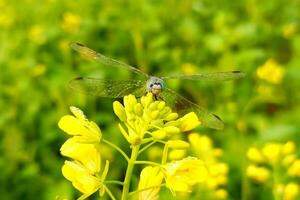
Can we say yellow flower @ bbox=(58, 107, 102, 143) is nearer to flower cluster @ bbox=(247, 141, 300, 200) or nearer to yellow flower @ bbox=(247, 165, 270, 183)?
flower cluster @ bbox=(247, 141, 300, 200)

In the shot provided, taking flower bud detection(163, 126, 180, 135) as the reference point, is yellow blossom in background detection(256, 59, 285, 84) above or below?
above

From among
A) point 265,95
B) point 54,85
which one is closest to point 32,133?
point 54,85

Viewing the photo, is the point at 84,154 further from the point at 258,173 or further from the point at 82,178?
the point at 258,173

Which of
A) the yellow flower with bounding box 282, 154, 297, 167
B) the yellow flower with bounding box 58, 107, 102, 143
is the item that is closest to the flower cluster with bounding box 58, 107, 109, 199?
the yellow flower with bounding box 58, 107, 102, 143

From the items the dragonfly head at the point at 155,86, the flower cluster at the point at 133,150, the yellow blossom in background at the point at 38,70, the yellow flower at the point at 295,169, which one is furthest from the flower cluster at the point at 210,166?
the yellow blossom in background at the point at 38,70

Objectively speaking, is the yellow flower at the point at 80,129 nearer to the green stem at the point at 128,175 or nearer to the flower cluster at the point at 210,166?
the green stem at the point at 128,175

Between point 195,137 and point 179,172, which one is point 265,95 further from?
point 179,172
